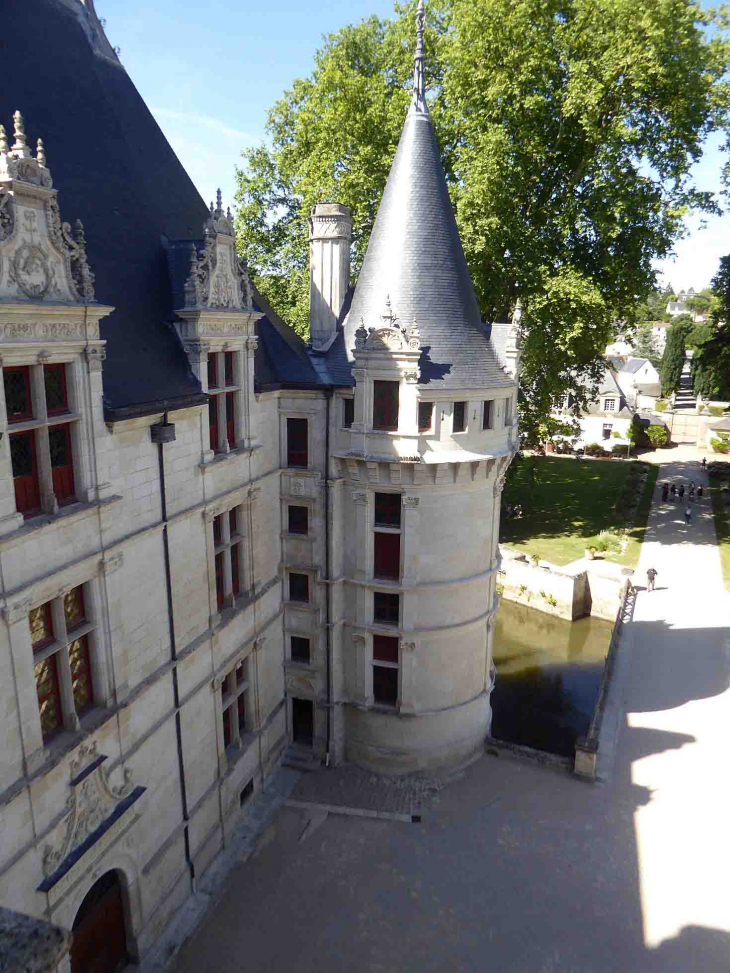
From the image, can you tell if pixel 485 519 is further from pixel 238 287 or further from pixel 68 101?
pixel 68 101

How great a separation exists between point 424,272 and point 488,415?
3.96 metres

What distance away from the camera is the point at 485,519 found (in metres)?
18.8

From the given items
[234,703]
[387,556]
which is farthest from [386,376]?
[234,703]

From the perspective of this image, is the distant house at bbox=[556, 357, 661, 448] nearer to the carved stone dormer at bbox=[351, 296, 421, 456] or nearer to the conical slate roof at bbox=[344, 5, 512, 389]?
the conical slate roof at bbox=[344, 5, 512, 389]

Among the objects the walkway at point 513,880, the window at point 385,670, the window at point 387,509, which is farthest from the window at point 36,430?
the window at point 385,670

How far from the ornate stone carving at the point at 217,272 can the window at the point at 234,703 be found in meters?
8.39

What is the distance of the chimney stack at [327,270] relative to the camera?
18.8 m

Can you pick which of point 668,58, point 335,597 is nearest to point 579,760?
point 335,597

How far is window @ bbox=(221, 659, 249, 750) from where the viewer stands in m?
16.7

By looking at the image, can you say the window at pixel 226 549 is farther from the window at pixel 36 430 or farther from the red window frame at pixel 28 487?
the red window frame at pixel 28 487

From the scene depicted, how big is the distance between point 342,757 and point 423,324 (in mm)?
12481

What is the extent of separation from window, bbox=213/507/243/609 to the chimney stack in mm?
5559

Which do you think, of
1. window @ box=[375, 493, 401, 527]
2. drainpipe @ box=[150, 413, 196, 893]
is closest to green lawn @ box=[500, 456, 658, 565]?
window @ box=[375, 493, 401, 527]

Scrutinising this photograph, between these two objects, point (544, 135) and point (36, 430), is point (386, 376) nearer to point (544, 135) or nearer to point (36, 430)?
point (36, 430)
